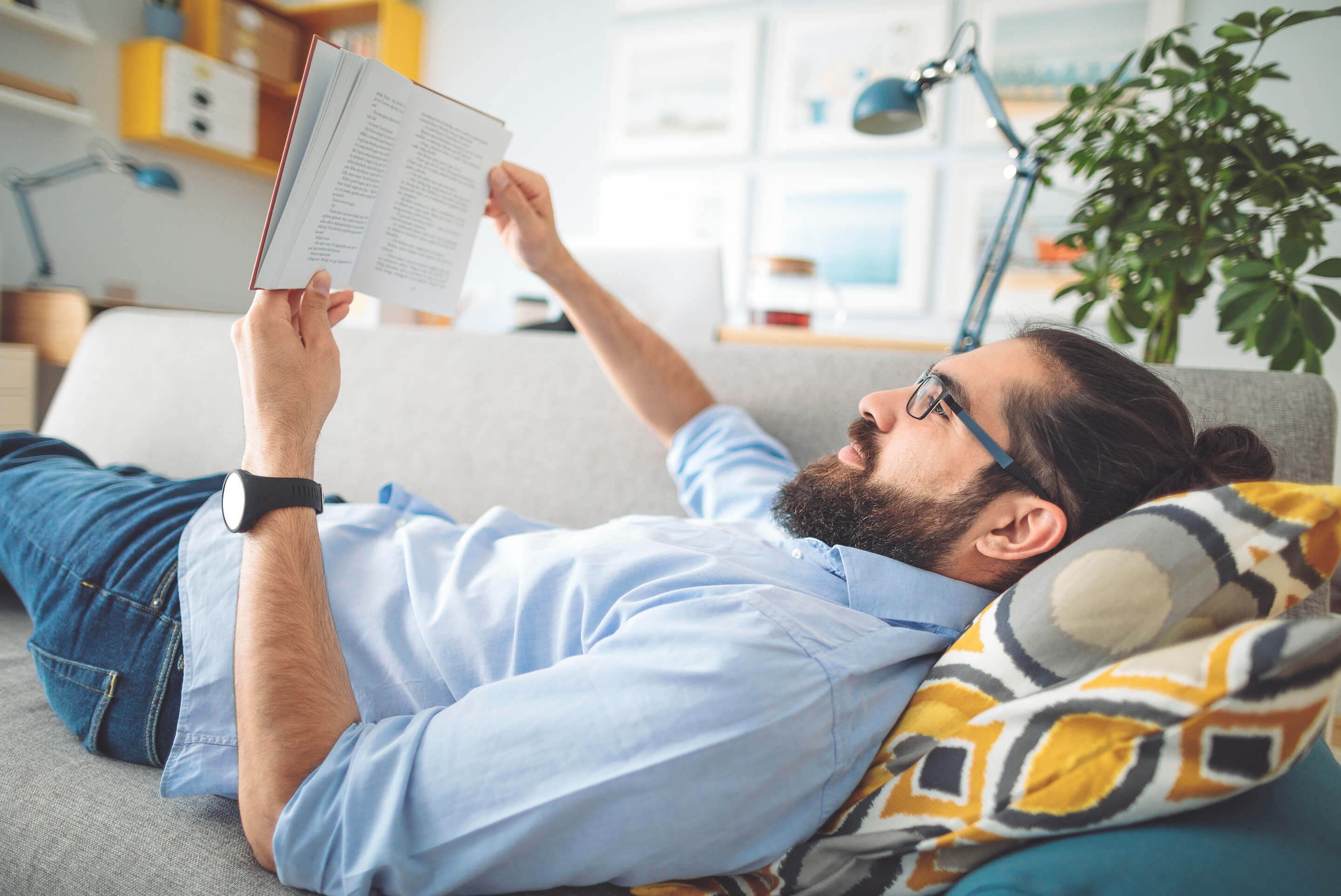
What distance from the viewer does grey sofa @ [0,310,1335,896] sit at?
0.71 meters

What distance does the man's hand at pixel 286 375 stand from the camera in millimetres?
828

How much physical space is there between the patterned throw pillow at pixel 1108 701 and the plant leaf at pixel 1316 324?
74cm

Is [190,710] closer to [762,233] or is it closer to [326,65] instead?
[326,65]

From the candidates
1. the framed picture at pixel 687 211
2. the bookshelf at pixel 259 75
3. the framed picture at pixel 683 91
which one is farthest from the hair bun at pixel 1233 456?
the bookshelf at pixel 259 75

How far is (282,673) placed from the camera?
68cm

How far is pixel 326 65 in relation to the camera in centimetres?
78

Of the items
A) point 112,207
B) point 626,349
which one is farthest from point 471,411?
point 112,207

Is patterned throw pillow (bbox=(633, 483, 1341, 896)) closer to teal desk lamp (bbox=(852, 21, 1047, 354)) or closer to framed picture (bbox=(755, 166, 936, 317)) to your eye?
teal desk lamp (bbox=(852, 21, 1047, 354))

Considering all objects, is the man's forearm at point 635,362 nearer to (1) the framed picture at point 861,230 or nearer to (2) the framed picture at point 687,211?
(1) the framed picture at point 861,230

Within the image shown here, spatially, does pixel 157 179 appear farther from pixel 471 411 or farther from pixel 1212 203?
pixel 1212 203

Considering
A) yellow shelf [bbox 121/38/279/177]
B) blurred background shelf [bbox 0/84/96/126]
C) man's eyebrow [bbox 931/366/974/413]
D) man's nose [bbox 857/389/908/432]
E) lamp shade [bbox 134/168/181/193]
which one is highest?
yellow shelf [bbox 121/38/279/177]

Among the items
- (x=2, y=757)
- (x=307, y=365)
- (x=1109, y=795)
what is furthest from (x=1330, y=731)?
(x=2, y=757)

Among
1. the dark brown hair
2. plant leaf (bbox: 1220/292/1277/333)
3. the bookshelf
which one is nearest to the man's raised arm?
Result: the dark brown hair

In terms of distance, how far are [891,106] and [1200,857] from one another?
1.38 metres
